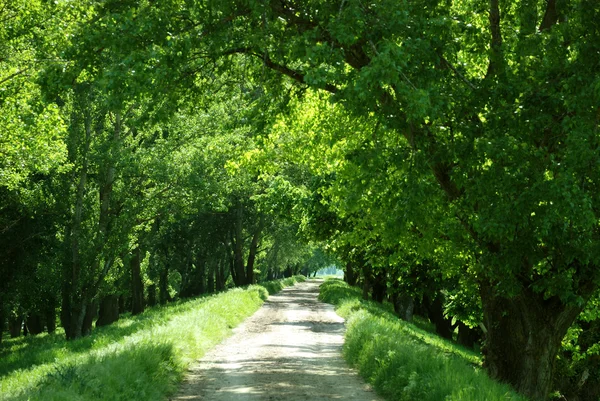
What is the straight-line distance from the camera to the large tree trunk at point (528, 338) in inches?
512

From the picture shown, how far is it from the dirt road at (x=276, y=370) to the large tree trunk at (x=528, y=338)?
115 inches

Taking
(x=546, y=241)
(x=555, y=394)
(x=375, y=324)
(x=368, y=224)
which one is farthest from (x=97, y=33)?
(x=555, y=394)

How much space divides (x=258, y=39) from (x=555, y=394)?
1551 centimetres

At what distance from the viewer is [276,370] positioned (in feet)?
48.5

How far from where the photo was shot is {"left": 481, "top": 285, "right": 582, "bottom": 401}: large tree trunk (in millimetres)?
12992

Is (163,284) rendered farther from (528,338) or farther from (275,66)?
(275,66)

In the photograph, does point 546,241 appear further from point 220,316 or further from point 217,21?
point 220,316

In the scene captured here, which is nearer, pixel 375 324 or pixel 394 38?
pixel 394 38

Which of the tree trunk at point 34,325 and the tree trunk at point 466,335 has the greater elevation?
the tree trunk at point 34,325

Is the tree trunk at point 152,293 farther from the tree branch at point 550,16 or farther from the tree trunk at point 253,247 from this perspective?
the tree branch at point 550,16

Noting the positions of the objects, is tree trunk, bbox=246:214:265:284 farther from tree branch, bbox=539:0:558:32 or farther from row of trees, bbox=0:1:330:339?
tree branch, bbox=539:0:558:32

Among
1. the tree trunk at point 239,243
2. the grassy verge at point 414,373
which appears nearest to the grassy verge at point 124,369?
the grassy verge at point 414,373

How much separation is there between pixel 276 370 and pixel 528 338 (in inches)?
201

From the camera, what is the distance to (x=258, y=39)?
10.6m
